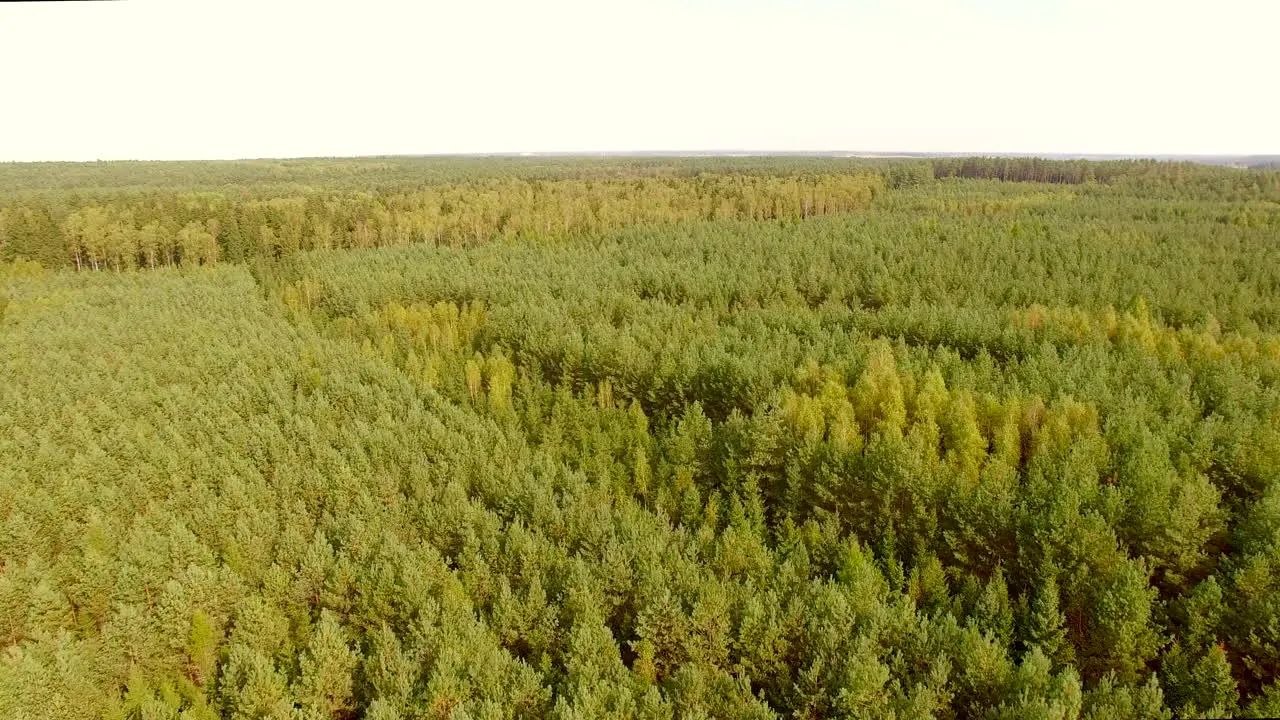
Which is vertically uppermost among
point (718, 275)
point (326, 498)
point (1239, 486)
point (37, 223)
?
point (37, 223)

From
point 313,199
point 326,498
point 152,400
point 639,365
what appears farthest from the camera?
point 313,199

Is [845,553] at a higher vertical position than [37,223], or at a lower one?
lower

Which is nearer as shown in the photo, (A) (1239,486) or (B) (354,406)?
(A) (1239,486)

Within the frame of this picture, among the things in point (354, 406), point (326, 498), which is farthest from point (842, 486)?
point (354, 406)

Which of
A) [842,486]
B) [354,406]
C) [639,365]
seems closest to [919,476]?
[842,486]

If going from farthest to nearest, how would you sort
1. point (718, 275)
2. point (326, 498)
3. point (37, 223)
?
point (37, 223) < point (718, 275) < point (326, 498)

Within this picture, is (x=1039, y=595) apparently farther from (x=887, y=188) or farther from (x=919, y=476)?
(x=887, y=188)
